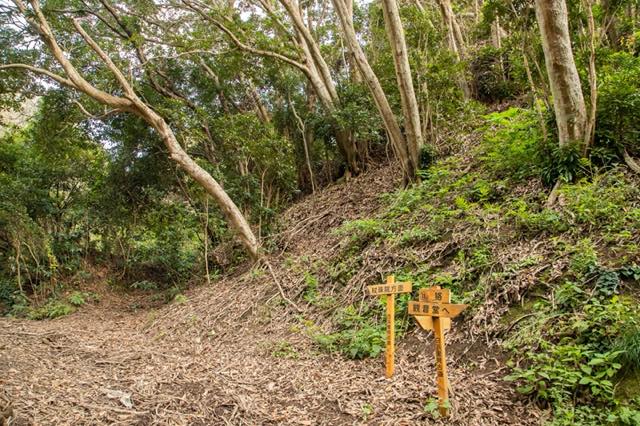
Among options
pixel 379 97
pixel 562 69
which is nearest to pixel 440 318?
pixel 562 69

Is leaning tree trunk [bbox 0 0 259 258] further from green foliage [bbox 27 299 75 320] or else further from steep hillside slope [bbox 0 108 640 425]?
green foliage [bbox 27 299 75 320]

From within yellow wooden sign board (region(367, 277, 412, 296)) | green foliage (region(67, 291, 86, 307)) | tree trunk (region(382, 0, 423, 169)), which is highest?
tree trunk (region(382, 0, 423, 169))

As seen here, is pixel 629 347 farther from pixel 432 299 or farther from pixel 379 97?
pixel 379 97

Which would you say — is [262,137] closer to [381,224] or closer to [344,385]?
[381,224]

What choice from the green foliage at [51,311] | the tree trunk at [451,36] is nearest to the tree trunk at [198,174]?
the green foliage at [51,311]

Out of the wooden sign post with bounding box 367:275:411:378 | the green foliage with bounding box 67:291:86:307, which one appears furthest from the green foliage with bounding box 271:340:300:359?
the green foliage with bounding box 67:291:86:307

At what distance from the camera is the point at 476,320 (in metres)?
4.38

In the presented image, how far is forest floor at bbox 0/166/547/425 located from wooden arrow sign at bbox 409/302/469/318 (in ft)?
2.65

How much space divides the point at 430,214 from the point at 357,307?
2119mm

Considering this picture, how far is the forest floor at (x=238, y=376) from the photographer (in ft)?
11.5

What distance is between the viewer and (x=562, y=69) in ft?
18.4

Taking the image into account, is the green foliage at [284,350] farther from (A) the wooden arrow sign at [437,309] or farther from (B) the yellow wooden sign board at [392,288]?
(A) the wooden arrow sign at [437,309]

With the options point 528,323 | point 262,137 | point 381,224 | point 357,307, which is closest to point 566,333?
point 528,323

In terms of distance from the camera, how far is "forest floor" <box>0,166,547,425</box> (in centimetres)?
352
